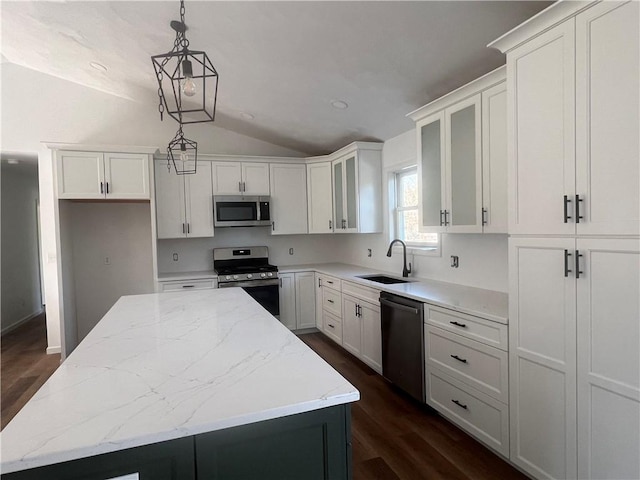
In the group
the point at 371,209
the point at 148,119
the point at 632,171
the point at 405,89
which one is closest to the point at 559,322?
the point at 632,171

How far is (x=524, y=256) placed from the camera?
1.89 metres

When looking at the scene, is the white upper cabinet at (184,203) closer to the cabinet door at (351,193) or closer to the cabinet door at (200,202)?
the cabinet door at (200,202)

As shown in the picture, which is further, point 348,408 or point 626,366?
point 626,366

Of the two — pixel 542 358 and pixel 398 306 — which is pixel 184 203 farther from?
pixel 542 358

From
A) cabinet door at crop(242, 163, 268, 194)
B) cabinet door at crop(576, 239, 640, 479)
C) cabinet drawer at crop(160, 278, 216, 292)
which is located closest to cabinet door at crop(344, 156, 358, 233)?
cabinet door at crop(242, 163, 268, 194)

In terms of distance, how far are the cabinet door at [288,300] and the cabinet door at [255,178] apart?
1160 millimetres

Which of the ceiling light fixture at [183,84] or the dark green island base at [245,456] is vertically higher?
the ceiling light fixture at [183,84]

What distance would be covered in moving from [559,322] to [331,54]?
2.25m

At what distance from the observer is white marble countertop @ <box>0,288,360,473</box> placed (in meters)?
0.88

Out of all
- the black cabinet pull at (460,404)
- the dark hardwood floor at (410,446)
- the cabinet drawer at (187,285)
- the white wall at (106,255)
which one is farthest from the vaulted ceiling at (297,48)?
the dark hardwood floor at (410,446)

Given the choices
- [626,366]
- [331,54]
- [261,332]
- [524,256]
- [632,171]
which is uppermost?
[331,54]

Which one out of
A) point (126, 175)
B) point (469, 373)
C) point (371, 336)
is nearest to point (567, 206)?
point (469, 373)

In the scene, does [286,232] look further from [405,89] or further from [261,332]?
[261,332]

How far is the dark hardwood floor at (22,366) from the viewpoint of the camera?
311 cm
